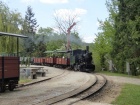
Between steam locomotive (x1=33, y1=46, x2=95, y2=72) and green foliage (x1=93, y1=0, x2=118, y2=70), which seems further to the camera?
green foliage (x1=93, y1=0, x2=118, y2=70)

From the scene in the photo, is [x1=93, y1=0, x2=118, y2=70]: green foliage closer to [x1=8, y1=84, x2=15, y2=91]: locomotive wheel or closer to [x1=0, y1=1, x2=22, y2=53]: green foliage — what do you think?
[x1=0, y1=1, x2=22, y2=53]: green foliage

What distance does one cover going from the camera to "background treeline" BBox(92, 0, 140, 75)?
31031 mm

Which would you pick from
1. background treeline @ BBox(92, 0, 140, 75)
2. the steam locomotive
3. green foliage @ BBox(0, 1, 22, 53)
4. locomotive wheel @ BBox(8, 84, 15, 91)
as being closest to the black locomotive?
the steam locomotive

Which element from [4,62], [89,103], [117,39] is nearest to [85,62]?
[117,39]

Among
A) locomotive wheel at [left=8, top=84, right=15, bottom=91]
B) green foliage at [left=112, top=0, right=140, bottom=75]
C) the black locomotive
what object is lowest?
locomotive wheel at [left=8, top=84, right=15, bottom=91]

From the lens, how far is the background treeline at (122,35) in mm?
31031

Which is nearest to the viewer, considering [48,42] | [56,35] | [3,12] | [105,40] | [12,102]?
[12,102]

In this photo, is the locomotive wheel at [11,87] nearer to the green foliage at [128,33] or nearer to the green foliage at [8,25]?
the green foliage at [8,25]

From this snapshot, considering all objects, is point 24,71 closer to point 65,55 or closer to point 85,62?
point 85,62

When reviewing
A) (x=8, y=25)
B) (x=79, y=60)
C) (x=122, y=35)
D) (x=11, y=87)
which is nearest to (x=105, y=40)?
(x=79, y=60)

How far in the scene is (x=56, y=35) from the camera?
8350 centimetres

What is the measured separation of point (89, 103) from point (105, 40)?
100 ft

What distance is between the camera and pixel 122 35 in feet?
111

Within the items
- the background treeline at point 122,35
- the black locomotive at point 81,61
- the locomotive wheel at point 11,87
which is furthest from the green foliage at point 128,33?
the locomotive wheel at point 11,87
